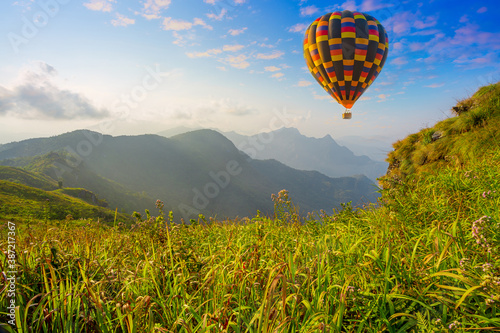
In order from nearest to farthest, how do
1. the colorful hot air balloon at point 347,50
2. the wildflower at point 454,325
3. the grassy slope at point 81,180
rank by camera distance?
the wildflower at point 454,325
the colorful hot air balloon at point 347,50
the grassy slope at point 81,180

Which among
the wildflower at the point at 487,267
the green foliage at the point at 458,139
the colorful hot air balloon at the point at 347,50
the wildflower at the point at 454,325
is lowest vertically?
the wildflower at the point at 454,325

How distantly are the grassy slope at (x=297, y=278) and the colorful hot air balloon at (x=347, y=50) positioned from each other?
50.9 ft

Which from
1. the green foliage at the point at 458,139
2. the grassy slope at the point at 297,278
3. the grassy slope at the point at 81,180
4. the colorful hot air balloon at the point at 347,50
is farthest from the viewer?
the grassy slope at the point at 81,180

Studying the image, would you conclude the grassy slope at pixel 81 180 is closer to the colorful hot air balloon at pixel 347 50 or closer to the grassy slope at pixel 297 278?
the colorful hot air balloon at pixel 347 50

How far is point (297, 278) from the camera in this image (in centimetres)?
289

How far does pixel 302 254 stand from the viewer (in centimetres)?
382

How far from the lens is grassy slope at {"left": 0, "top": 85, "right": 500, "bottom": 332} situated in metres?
2.20

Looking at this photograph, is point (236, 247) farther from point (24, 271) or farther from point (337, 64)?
point (337, 64)

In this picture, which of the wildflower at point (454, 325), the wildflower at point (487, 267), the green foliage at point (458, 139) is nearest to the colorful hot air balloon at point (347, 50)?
the green foliage at point (458, 139)

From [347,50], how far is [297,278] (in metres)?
20.0

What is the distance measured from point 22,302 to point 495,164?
8.72 metres

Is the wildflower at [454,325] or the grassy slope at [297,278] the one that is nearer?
the wildflower at [454,325]

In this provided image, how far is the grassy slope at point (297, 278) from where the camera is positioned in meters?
2.20

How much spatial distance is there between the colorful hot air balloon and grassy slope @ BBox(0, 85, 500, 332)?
15.5m
